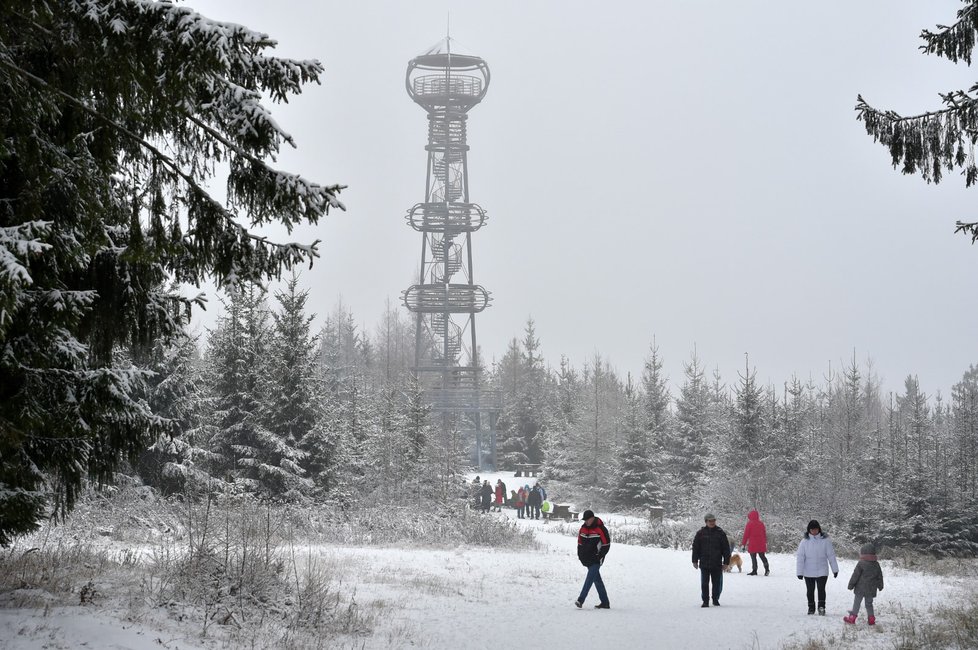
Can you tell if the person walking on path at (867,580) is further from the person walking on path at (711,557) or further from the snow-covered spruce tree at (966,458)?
the snow-covered spruce tree at (966,458)

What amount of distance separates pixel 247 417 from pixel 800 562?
1789cm

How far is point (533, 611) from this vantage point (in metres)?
12.7

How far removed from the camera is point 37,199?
580 cm

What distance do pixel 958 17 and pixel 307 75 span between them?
750 centimetres

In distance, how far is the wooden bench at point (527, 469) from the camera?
196 ft

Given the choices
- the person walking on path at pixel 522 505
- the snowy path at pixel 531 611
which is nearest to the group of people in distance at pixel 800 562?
the snowy path at pixel 531 611

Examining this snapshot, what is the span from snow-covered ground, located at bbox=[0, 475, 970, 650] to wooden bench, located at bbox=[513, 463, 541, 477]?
1566 inches

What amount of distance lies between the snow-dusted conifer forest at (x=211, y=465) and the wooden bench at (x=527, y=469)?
30.9m

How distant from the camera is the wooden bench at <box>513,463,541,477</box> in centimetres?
5986

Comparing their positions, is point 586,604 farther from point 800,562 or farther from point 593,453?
point 593,453

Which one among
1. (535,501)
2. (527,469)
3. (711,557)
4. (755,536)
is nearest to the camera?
(711,557)

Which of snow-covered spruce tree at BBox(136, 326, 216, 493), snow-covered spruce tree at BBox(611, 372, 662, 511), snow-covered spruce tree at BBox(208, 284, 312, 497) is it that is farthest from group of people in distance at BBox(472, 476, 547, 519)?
snow-covered spruce tree at BBox(136, 326, 216, 493)

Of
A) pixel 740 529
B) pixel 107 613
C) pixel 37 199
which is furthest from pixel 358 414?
pixel 37 199

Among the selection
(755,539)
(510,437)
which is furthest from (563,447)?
(755,539)
